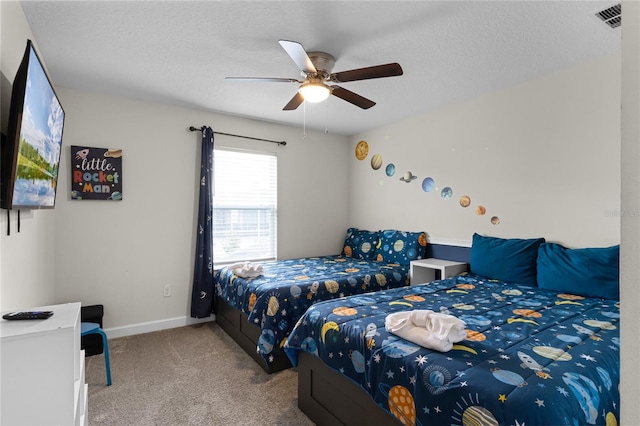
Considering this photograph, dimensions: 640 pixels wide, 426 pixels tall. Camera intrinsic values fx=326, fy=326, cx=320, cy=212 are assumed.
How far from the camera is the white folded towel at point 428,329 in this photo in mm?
1462

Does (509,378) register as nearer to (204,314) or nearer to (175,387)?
(175,387)

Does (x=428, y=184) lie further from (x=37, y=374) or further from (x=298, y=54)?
(x=37, y=374)

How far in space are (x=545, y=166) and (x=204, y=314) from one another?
12.1ft

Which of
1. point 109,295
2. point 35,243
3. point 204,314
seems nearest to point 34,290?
point 35,243

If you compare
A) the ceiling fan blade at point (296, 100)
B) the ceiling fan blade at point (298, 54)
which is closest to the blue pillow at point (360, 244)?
the ceiling fan blade at point (296, 100)

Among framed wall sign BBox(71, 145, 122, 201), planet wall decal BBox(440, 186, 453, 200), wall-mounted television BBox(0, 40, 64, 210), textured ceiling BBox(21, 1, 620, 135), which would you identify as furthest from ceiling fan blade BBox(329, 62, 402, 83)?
framed wall sign BBox(71, 145, 122, 201)

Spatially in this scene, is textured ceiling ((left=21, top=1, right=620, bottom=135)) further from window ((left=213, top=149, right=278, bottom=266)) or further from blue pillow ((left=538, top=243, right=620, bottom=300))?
blue pillow ((left=538, top=243, right=620, bottom=300))

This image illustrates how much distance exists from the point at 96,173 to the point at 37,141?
181 cm

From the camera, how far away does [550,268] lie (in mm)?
2574

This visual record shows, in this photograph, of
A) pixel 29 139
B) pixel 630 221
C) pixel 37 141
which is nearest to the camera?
pixel 630 221

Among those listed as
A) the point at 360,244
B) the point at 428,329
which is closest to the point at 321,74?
the point at 428,329

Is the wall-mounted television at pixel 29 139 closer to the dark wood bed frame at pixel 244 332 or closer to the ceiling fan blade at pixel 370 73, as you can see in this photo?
the ceiling fan blade at pixel 370 73

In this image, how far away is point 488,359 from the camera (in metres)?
1.37

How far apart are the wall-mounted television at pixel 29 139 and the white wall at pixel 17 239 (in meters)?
0.14
